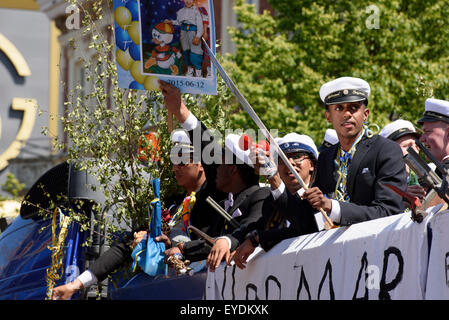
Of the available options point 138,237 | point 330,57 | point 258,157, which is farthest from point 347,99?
point 330,57

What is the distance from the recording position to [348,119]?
235 inches

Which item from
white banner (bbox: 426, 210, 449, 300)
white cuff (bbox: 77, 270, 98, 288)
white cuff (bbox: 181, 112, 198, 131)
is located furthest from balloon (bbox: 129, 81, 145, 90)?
white banner (bbox: 426, 210, 449, 300)

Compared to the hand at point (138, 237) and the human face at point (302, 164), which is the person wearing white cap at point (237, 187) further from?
the hand at point (138, 237)

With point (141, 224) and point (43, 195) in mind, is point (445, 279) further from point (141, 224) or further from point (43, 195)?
point (43, 195)

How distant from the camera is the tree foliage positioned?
18672mm

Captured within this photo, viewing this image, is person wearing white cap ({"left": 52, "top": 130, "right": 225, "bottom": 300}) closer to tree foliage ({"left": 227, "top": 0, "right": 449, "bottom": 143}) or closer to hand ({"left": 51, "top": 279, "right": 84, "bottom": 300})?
hand ({"left": 51, "top": 279, "right": 84, "bottom": 300})

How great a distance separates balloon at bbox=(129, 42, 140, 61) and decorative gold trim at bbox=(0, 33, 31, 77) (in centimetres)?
4170

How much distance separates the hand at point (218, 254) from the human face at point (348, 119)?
1.01 meters

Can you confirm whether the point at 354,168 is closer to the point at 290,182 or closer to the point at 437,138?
the point at 290,182

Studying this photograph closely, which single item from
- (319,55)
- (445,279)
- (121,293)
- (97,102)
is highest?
(319,55)

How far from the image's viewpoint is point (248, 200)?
21.9 ft

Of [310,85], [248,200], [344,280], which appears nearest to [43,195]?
[248,200]

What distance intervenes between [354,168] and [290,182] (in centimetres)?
46
